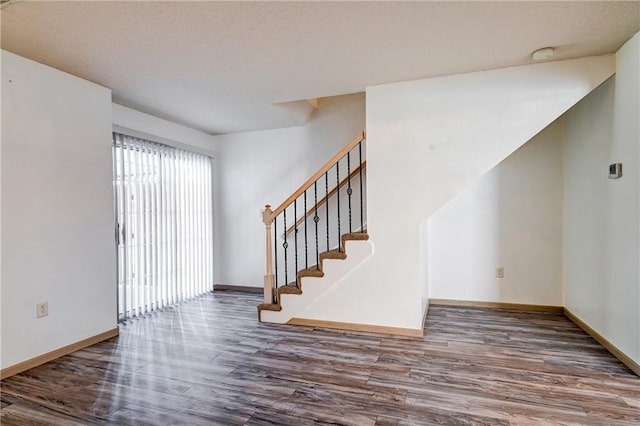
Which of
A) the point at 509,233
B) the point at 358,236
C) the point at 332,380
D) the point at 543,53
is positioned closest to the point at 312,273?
the point at 358,236

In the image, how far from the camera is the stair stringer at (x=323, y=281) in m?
3.25

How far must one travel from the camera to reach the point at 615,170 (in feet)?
8.27

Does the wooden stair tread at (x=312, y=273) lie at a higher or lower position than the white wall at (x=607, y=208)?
lower

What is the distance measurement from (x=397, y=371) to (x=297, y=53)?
251 cm

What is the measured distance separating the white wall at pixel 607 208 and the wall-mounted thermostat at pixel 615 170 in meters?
0.04

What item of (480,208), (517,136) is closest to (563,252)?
(480,208)

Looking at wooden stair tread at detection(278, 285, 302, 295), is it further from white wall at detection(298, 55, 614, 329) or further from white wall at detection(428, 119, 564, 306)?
white wall at detection(428, 119, 564, 306)

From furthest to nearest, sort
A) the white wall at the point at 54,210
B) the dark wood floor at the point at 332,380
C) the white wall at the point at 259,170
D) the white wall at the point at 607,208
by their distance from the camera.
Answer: the white wall at the point at 259,170 < the white wall at the point at 54,210 < the white wall at the point at 607,208 < the dark wood floor at the point at 332,380

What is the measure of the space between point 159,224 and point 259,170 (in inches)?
62.4

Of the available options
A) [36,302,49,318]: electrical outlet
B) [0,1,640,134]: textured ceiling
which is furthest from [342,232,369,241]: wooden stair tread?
[36,302,49,318]: electrical outlet

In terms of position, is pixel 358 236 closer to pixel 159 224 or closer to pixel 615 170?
pixel 615 170

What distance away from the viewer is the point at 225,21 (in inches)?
82.4

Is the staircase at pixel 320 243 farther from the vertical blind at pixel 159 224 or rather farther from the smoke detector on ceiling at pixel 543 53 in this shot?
the smoke detector on ceiling at pixel 543 53

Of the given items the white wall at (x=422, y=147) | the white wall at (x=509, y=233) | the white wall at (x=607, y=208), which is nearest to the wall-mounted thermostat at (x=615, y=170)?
the white wall at (x=607, y=208)
